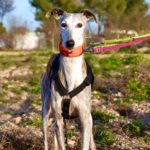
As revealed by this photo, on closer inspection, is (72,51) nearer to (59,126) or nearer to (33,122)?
(59,126)

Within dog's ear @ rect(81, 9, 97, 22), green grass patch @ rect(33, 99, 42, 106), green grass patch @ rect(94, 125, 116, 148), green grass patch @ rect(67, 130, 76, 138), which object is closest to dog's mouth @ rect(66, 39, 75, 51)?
dog's ear @ rect(81, 9, 97, 22)

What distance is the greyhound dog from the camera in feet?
17.3

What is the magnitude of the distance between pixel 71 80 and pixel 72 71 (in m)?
0.10

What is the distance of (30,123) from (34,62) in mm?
9100

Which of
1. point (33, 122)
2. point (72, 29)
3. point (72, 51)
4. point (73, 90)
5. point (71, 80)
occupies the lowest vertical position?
point (33, 122)

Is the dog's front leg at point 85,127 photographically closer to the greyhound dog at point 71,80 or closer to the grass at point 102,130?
the greyhound dog at point 71,80

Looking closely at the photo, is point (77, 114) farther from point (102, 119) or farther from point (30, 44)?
point (30, 44)

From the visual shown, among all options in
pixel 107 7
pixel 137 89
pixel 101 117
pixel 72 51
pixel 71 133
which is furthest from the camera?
pixel 107 7

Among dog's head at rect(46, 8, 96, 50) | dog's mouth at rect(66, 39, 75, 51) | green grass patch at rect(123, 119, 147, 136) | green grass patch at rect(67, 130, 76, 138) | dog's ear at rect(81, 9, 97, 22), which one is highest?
dog's ear at rect(81, 9, 97, 22)

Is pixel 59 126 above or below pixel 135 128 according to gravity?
above

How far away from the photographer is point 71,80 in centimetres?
541

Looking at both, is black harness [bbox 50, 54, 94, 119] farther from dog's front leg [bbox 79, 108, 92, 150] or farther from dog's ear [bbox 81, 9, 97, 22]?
dog's ear [bbox 81, 9, 97, 22]

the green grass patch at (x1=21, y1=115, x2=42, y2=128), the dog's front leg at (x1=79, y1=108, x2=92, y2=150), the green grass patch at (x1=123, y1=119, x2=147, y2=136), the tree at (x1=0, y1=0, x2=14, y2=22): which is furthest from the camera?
the tree at (x1=0, y1=0, x2=14, y2=22)

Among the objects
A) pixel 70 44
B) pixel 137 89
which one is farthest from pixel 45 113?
pixel 137 89
